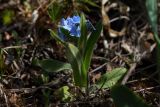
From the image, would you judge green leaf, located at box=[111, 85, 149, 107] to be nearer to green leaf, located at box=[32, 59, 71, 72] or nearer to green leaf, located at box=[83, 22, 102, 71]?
green leaf, located at box=[83, 22, 102, 71]

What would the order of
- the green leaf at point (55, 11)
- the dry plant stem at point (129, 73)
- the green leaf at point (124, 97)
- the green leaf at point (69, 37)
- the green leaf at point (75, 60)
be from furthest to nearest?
the green leaf at point (55, 11) < the dry plant stem at point (129, 73) < the green leaf at point (69, 37) < the green leaf at point (75, 60) < the green leaf at point (124, 97)

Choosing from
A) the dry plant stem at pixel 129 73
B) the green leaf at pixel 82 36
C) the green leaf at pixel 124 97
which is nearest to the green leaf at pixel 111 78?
the dry plant stem at pixel 129 73

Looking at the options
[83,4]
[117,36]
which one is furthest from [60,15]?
[117,36]

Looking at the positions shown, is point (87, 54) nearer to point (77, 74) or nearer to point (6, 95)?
point (77, 74)

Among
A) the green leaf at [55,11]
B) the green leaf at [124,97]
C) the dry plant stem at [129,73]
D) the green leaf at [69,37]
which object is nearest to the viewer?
the green leaf at [124,97]

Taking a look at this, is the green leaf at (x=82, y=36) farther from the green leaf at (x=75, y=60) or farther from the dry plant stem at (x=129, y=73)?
the dry plant stem at (x=129, y=73)

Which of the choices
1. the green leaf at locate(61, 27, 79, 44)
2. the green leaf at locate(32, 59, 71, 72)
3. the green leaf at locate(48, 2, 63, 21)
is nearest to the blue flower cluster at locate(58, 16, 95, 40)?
the green leaf at locate(61, 27, 79, 44)

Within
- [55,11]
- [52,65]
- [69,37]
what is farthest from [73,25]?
[55,11]
